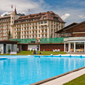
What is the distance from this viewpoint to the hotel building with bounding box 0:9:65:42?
7469 centimetres

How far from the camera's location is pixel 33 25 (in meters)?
80.4

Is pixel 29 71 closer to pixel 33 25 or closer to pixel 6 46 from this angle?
pixel 6 46

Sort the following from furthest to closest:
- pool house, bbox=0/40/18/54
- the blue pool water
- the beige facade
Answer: the beige facade, pool house, bbox=0/40/18/54, the blue pool water

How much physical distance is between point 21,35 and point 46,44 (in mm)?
39783

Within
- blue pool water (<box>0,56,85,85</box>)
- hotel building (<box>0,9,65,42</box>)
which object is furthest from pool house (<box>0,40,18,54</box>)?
hotel building (<box>0,9,65,42</box>)

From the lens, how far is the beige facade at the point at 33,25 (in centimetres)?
7466

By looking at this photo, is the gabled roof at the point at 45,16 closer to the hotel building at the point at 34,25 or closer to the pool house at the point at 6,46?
the hotel building at the point at 34,25

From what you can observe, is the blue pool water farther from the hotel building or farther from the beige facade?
the beige facade

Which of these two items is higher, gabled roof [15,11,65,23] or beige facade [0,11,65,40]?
gabled roof [15,11,65,23]

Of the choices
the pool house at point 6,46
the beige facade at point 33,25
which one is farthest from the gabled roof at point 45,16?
the pool house at point 6,46

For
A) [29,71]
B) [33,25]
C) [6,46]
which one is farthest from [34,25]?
[29,71]

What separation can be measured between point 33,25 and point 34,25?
0.70 meters

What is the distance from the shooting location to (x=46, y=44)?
48.9m

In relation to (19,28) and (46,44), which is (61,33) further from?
(19,28)
